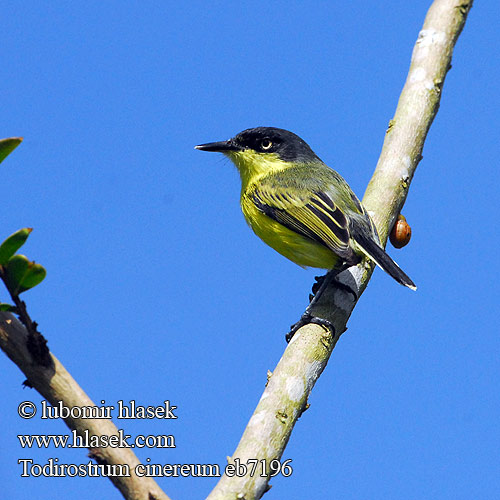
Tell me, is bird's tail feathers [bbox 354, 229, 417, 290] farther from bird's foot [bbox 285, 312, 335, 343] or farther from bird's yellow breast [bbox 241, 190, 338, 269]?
bird's foot [bbox 285, 312, 335, 343]

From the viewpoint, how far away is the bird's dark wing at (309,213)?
484 cm

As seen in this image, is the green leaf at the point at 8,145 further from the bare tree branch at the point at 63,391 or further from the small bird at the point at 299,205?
the small bird at the point at 299,205

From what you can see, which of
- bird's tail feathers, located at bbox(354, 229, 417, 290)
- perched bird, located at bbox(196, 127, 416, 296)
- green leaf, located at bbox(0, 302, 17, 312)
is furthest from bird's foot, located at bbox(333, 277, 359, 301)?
green leaf, located at bbox(0, 302, 17, 312)

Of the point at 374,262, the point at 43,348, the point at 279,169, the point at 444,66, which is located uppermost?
the point at 444,66

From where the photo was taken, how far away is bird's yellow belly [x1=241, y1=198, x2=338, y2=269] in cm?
499

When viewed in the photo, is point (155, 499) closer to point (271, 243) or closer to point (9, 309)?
point (9, 309)

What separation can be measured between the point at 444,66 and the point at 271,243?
2054mm

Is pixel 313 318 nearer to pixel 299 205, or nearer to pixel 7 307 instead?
pixel 299 205

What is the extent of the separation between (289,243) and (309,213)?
0.30m

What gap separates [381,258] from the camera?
4734mm

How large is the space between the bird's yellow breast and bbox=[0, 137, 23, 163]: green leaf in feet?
10.4

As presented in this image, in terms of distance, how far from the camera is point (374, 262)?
15.8 feet

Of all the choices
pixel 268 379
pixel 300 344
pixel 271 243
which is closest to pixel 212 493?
pixel 268 379

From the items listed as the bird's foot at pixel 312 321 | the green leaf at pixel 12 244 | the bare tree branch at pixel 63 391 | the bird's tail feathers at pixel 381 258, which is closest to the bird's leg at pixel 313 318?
the bird's foot at pixel 312 321
